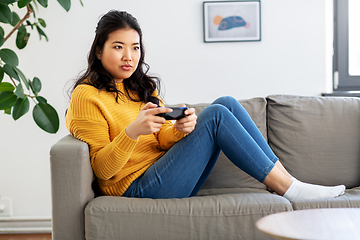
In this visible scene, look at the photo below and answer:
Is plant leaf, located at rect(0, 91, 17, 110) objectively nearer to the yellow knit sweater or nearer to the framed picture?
the yellow knit sweater

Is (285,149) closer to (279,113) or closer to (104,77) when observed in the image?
(279,113)

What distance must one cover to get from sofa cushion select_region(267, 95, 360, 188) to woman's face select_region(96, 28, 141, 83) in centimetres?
79

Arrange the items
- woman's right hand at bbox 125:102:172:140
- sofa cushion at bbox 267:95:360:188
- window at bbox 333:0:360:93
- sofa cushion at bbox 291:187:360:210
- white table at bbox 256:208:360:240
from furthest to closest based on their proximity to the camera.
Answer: window at bbox 333:0:360:93 < sofa cushion at bbox 267:95:360:188 < sofa cushion at bbox 291:187:360:210 < woman's right hand at bbox 125:102:172:140 < white table at bbox 256:208:360:240

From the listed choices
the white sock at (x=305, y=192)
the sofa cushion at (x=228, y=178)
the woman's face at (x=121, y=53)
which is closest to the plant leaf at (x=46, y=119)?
the woman's face at (x=121, y=53)

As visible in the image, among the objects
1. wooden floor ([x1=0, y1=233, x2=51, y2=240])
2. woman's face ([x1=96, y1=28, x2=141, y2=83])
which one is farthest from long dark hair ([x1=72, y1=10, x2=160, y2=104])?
wooden floor ([x1=0, y1=233, x2=51, y2=240])

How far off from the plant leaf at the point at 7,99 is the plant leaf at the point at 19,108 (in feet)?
0.09

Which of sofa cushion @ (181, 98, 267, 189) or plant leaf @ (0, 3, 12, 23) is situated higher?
plant leaf @ (0, 3, 12, 23)

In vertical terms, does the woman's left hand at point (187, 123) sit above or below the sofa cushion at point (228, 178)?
above

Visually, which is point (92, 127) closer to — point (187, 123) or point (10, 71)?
point (187, 123)

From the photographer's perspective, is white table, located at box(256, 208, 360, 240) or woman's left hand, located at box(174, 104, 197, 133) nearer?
white table, located at box(256, 208, 360, 240)

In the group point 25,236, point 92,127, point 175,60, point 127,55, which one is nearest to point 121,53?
point 127,55

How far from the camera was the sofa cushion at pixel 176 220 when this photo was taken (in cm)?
123

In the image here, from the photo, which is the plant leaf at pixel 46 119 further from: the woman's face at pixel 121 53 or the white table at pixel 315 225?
the white table at pixel 315 225

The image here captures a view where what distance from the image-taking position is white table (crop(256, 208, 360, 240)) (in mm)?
738
